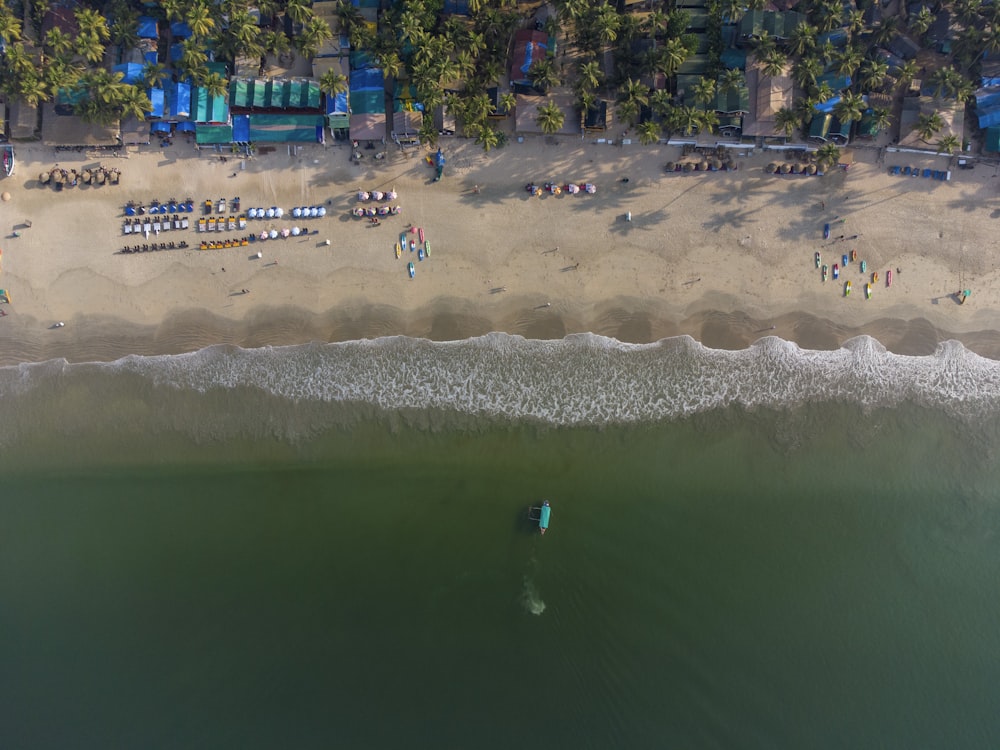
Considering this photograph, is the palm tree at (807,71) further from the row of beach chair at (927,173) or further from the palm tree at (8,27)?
the palm tree at (8,27)

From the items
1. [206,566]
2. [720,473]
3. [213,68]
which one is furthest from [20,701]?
[720,473]

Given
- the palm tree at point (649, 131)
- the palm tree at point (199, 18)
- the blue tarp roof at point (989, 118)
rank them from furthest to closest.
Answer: the blue tarp roof at point (989, 118) → the palm tree at point (649, 131) → the palm tree at point (199, 18)

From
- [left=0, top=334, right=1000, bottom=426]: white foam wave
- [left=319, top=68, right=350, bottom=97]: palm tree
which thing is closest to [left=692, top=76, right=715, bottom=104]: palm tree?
[left=0, top=334, right=1000, bottom=426]: white foam wave

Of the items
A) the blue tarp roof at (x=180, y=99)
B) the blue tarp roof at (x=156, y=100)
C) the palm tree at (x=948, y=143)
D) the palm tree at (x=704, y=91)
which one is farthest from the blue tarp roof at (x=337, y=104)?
the palm tree at (x=948, y=143)

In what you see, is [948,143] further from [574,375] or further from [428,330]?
[428,330]

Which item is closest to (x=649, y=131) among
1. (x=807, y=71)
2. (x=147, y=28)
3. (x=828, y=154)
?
(x=807, y=71)

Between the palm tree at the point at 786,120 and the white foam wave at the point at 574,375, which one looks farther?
the white foam wave at the point at 574,375
